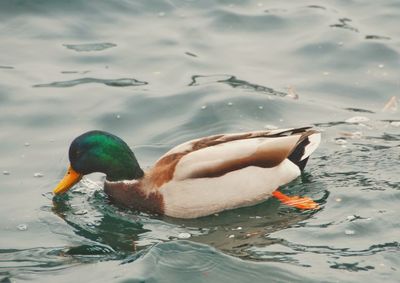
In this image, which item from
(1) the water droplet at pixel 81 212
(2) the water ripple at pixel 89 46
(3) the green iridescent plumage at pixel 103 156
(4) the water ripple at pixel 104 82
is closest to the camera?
(1) the water droplet at pixel 81 212

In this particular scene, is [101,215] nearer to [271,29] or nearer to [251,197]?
[251,197]

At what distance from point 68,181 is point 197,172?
1.18 meters

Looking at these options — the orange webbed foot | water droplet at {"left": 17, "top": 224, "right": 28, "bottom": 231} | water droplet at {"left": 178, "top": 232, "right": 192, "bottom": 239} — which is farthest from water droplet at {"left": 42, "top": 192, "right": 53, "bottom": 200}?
the orange webbed foot

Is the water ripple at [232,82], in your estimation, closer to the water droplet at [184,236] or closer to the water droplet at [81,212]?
the water droplet at [81,212]

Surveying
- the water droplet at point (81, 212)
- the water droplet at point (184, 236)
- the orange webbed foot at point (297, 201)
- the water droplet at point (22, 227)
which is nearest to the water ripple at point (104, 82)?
the water droplet at point (81, 212)

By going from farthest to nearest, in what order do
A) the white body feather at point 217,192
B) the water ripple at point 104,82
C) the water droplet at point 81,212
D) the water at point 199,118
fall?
1. the water ripple at point 104,82
2. the water droplet at point 81,212
3. the white body feather at point 217,192
4. the water at point 199,118

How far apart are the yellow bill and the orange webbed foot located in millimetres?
1754

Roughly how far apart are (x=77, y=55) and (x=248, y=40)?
2.23 metres

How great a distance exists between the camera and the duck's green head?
8.48 metres

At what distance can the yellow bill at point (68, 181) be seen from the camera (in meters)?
8.52

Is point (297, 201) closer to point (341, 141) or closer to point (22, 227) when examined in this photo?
point (341, 141)

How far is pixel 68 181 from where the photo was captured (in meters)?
8.55

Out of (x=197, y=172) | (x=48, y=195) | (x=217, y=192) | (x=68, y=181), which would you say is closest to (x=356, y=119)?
(x=217, y=192)

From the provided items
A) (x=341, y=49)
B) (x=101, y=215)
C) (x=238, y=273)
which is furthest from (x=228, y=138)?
(x=341, y=49)
